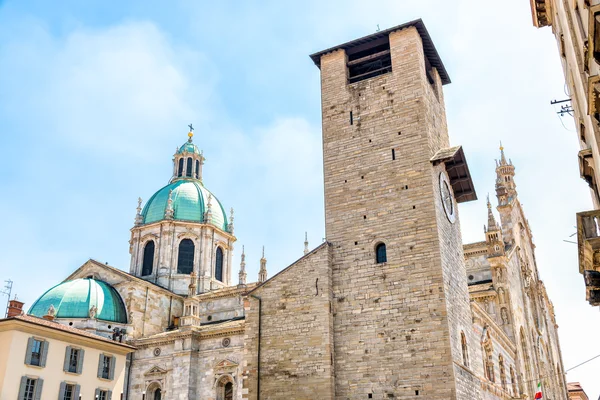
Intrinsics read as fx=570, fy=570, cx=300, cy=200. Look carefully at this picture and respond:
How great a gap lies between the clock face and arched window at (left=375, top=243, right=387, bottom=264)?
3146mm

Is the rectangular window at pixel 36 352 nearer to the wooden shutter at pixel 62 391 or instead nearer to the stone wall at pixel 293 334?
the wooden shutter at pixel 62 391

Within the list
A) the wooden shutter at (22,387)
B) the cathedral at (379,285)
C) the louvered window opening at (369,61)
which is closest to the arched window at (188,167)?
the cathedral at (379,285)

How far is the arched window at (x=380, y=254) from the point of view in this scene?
21312mm

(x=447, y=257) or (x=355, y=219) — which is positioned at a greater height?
(x=355, y=219)

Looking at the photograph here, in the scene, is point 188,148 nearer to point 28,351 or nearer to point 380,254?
point 28,351

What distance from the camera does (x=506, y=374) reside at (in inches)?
1216

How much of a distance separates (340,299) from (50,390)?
15500 mm

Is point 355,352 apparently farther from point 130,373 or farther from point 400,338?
point 130,373

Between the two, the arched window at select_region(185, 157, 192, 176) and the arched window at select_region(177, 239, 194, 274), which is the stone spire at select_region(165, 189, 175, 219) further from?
the arched window at select_region(185, 157, 192, 176)

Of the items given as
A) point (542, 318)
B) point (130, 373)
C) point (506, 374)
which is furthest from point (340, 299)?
point (542, 318)

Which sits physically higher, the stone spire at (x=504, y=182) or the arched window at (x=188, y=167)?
the arched window at (x=188, y=167)

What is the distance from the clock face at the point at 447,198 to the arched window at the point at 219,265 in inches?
1095

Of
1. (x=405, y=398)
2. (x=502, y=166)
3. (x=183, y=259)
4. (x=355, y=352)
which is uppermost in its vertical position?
(x=502, y=166)

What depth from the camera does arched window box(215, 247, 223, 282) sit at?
48.2 meters
